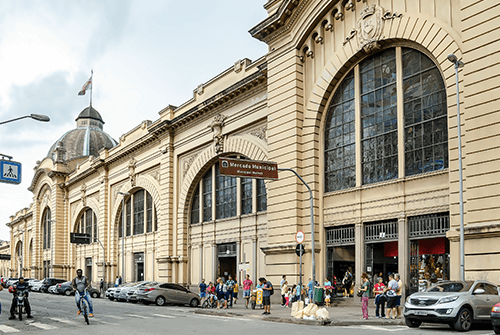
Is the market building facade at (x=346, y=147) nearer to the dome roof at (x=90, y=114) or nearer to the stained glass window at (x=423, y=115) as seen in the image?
the stained glass window at (x=423, y=115)

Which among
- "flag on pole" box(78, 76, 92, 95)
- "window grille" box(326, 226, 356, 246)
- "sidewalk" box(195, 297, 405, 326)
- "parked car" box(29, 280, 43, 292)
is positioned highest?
"flag on pole" box(78, 76, 92, 95)

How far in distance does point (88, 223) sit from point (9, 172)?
144ft

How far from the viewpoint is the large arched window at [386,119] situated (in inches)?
870

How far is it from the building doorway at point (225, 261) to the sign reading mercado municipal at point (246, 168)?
12.5 meters

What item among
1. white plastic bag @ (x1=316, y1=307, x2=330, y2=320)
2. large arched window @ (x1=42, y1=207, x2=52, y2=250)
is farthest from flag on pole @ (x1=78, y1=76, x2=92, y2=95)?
white plastic bag @ (x1=316, y1=307, x2=330, y2=320)

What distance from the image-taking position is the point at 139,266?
49406mm

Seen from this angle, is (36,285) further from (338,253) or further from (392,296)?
(392,296)

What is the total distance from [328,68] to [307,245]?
28.0 ft

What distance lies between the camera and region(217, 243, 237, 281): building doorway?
36.6 m

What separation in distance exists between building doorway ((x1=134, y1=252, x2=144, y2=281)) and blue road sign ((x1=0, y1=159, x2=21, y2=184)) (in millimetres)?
27957

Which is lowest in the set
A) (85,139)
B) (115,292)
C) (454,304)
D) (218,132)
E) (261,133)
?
(115,292)

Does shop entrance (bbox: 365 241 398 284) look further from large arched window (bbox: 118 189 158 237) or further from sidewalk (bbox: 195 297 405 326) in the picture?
large arched window (bbox: 118 189 158 237)

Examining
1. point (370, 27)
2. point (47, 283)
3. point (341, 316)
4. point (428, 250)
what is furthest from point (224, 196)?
point (47, 283)

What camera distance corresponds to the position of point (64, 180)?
71688mm
